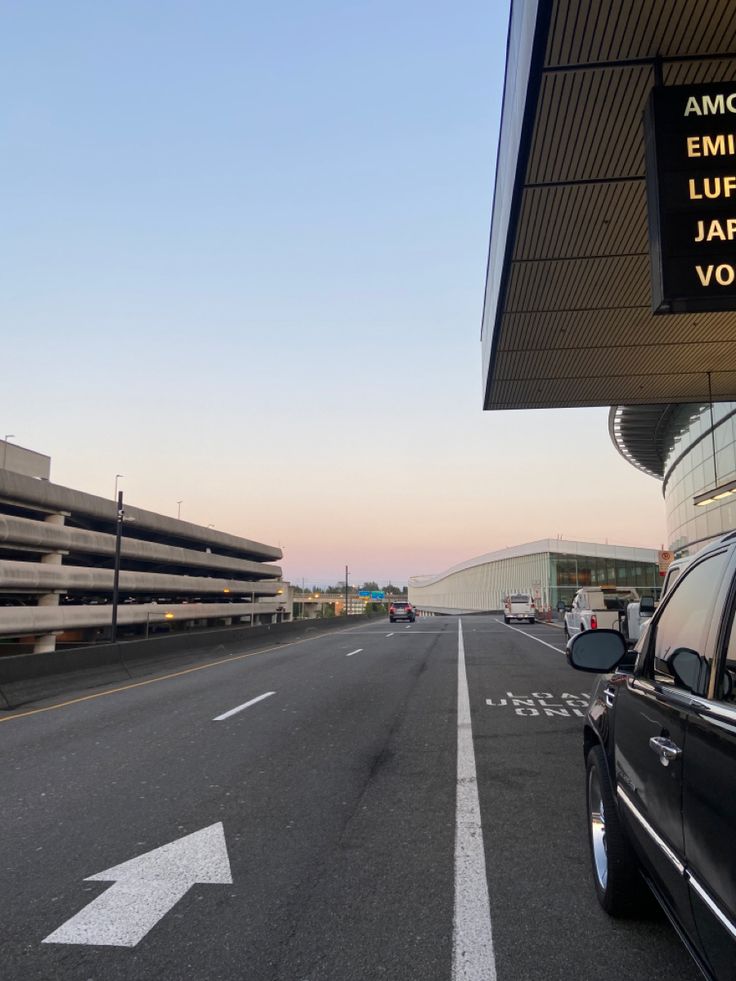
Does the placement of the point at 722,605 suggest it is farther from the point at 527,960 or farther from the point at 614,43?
the point at 614,43

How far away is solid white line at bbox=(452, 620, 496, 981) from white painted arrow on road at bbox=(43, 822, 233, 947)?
4.70 ft

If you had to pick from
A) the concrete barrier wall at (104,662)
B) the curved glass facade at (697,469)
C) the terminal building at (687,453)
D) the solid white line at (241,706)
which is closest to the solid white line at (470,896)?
the solid white line at (241,706)

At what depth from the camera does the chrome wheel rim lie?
3.77m

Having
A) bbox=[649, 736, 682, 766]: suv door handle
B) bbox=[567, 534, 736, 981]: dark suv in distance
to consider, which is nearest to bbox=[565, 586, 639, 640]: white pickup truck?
bbox=[567, 534, 736, 981]: dark suv in distance

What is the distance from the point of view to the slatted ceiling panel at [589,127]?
7914 mm

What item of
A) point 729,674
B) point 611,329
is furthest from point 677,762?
point 611,329

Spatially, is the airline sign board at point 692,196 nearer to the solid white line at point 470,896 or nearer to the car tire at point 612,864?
the car tire at point 612,864

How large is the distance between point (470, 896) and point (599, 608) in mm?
21609

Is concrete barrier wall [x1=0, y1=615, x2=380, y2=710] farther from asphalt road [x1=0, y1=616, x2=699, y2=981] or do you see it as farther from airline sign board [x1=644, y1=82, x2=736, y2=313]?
airline sign board [x1=644, y1=82, x2=736, y2=313]

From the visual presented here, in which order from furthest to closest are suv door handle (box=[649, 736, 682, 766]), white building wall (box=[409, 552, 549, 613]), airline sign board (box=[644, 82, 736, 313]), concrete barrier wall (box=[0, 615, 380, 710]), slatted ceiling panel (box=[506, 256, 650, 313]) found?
white building wall (box=[409, 552, 549, 613]), concrete barrier wall (box=[0, 615, 380, 710]), slatted ceiling panel (box=[506, 256, 650, 313]), airline sign board (box=[644, 82, 736, 313]), suv door handle (box=[649, 736, 682, 766])

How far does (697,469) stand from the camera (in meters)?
32.0

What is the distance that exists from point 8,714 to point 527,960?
10.5 m

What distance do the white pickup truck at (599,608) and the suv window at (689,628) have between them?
2022 centimetres

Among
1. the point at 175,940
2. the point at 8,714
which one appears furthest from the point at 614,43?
the point at 8,714
